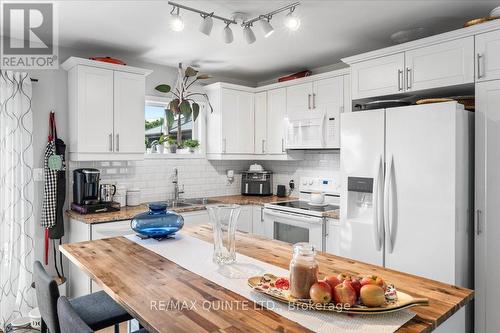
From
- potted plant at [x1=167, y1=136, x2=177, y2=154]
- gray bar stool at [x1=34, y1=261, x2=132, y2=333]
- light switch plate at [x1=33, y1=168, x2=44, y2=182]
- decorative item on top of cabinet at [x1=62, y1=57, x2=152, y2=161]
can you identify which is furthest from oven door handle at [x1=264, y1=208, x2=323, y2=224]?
light switch plate at [x1=33, y1=168, x2=44, y2=182]

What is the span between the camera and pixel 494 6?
243 cm

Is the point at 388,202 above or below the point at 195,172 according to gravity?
below

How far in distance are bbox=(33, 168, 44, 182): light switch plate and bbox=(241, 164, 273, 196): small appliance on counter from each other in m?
2.28

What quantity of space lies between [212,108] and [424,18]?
243 centimetres

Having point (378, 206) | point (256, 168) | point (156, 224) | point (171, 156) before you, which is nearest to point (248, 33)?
point (156, 224)

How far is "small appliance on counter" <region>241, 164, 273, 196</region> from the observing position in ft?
14.8

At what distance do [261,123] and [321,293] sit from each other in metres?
3.42

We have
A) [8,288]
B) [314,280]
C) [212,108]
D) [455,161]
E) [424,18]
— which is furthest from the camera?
[212,108]

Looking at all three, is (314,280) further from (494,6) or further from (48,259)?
(48,259)

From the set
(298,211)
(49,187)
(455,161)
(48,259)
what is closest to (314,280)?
(455,161)

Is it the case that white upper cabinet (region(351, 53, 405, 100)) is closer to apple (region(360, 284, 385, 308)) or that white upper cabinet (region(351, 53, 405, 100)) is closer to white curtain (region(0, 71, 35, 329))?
apple (region(360, 284, 385, 308))

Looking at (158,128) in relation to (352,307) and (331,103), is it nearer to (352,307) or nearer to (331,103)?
(331,103)

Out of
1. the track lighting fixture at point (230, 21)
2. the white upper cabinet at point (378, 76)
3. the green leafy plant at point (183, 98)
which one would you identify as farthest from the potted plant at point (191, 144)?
the white upper cabinet at point (378, 76)

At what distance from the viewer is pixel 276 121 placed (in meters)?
4.24
